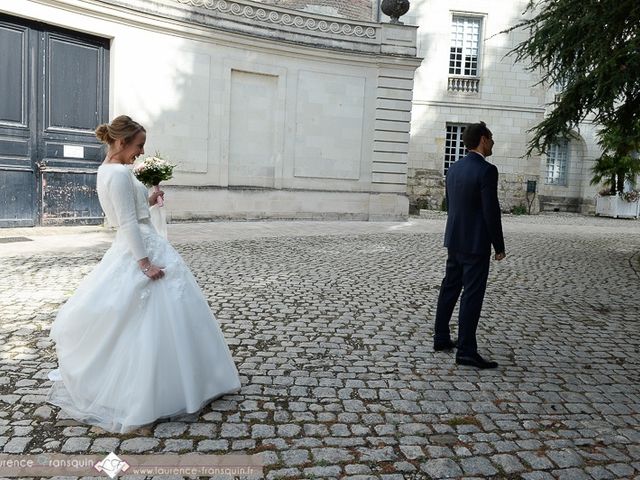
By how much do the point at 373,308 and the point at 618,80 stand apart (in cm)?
501

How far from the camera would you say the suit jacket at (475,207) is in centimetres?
463

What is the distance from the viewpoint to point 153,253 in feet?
12.2

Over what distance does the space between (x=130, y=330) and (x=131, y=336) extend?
0.04 metres

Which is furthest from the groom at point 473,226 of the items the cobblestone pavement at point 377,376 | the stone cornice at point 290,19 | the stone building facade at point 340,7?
the stone building facade at point 340,7

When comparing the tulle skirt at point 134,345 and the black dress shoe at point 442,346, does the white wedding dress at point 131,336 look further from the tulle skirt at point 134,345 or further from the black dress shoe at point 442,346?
the black dress shoe at point 442,346

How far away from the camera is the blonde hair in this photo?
3.59 m

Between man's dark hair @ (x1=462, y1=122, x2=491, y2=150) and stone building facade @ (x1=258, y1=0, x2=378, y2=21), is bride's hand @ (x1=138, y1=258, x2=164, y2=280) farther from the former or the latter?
stone building facade @ (x1=258, y1=0, x2=378, y2=21)

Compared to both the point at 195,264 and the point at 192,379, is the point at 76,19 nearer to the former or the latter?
the point at 195,264

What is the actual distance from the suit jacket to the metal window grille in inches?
908

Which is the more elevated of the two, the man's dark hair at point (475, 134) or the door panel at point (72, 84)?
the door panel at point (72, 84)

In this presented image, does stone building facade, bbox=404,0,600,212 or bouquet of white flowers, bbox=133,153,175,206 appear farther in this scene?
stone building facade, bbox=404,0,600,212

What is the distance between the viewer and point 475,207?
473cm

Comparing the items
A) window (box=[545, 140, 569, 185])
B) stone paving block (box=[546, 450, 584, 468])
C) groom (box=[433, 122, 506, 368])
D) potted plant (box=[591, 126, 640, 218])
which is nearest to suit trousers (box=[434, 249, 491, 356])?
groom (box=[433, 122, 506, 368])

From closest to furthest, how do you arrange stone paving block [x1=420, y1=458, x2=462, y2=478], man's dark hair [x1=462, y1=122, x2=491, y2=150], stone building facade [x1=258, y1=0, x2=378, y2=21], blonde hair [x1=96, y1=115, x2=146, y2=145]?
stone paving block [x1=420, y1=458, x2=462, y2=478]
blonde hair [x1=96, y1=115, x2=146, y2=145]
man's dark hair [x1=462, y1=122, x2=491, y2=150]
stone building facade [x1=258, y1=0, x2=378, y2=21]
